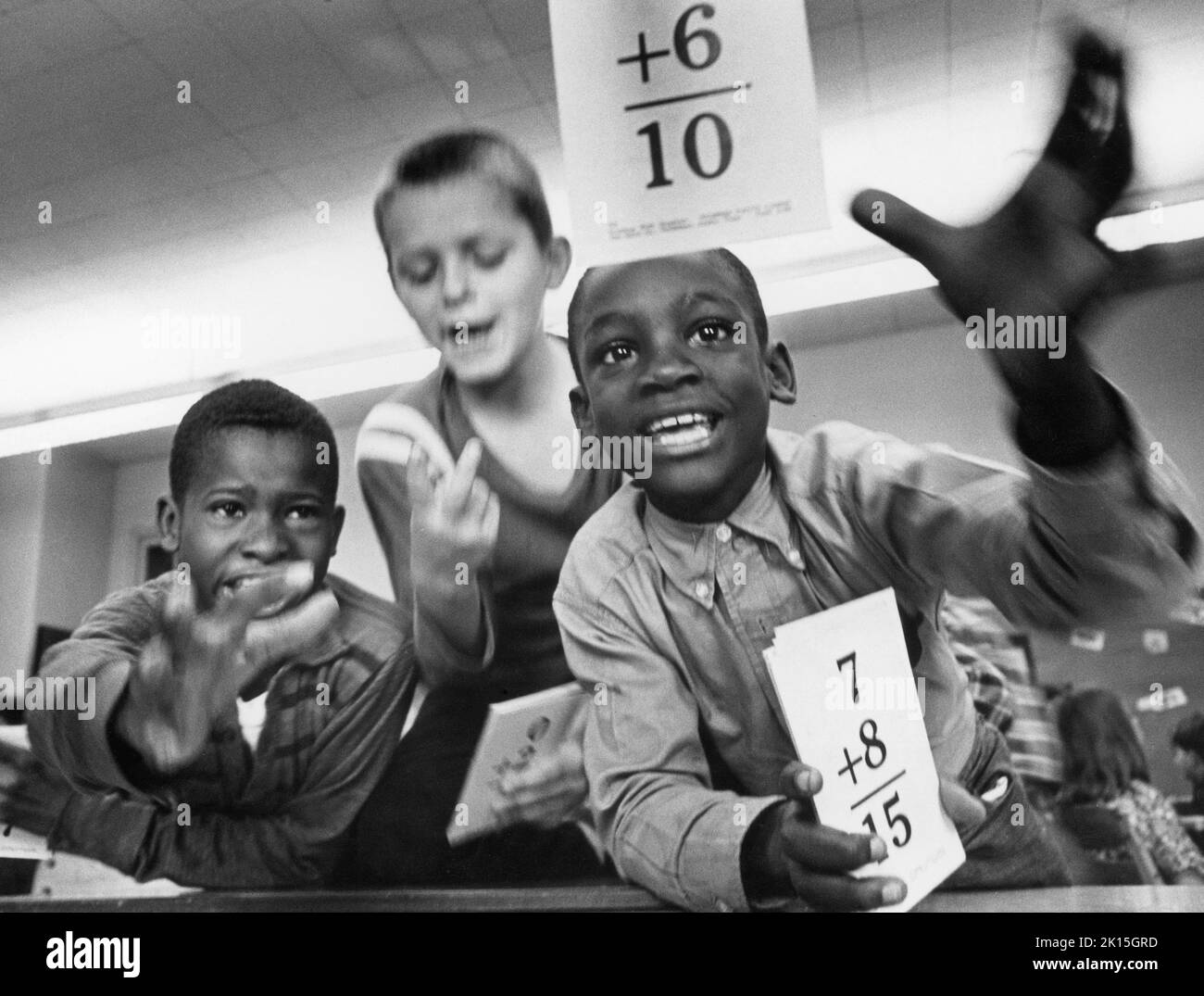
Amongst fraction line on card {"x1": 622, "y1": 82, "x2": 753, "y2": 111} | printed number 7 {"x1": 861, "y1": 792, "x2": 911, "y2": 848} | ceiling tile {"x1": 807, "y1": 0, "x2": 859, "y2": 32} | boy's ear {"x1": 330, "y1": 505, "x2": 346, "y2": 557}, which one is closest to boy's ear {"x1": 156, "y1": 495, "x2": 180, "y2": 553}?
boy's ear {"x1": 330, "y1": 505, "x2": 346, "y2": 557}

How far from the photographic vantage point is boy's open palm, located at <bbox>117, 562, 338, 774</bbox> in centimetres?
247

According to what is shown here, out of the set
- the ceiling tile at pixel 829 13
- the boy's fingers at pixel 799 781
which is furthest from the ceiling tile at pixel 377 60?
the boy's fingers at pixel 799 781

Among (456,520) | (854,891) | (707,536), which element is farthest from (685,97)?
(854,891)

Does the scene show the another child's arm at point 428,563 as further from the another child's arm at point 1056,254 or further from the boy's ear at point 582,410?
the another child's arm at point 1056,254

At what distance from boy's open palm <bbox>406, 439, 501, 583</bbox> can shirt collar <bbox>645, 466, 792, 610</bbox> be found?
0.38 m

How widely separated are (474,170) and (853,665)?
4.46ft

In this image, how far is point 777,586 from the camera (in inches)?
87.7

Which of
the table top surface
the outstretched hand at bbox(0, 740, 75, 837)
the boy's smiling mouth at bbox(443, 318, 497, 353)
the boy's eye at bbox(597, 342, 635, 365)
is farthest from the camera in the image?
the outstretched hand at bbox(0, 740, 75, 837)

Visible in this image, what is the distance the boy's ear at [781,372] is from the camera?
2.27 meters

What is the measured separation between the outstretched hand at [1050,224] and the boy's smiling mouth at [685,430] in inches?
20.8

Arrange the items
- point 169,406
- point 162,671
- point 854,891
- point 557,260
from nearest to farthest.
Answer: point 854,891 → point 557,260 → point 162,671 → point 169,406

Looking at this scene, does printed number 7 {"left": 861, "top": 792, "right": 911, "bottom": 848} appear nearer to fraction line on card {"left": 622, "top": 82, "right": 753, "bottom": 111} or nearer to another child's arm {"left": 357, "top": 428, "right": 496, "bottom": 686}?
another child's arm {"left": 357, "top": 428, "right": 496, "bottom": 686}

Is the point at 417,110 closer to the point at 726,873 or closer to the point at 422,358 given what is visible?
the point at 422,358

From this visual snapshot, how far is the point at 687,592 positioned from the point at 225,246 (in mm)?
1432
